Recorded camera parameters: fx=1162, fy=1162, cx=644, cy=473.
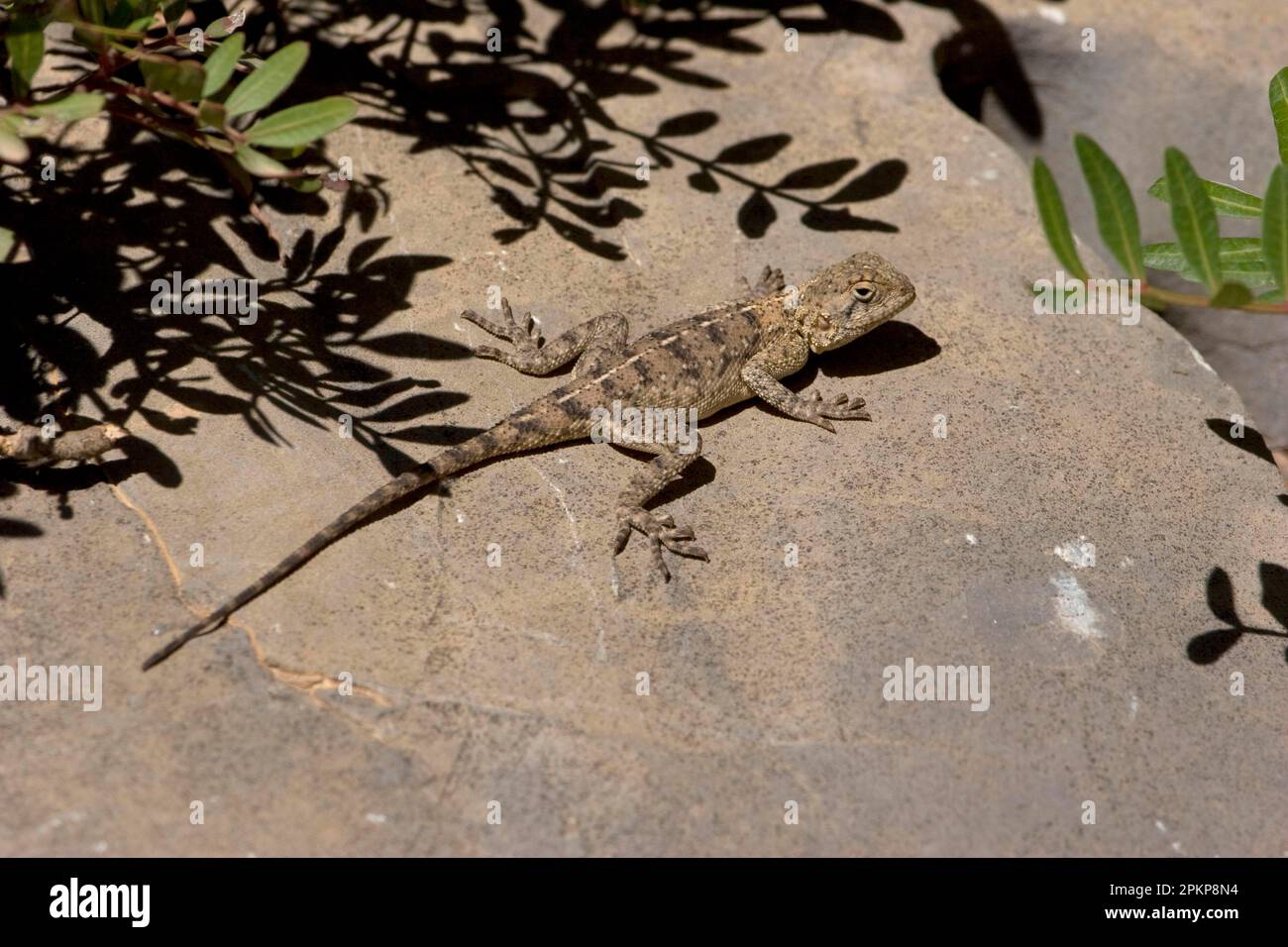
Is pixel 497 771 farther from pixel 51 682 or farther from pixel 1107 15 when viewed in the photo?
pixel 1107 15

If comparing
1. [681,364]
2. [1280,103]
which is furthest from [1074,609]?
[1280,103]

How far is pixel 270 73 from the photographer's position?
5.47m

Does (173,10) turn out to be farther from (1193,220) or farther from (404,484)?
(1193,220)

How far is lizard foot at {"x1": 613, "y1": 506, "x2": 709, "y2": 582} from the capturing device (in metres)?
5.98

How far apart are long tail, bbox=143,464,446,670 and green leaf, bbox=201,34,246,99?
2.04 metres

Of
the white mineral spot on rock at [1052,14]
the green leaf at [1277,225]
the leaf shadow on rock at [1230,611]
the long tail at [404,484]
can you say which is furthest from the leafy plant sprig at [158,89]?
the white mineral spot on rock at [1052,14]

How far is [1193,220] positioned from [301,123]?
12.8ft

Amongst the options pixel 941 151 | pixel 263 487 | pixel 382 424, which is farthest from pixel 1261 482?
pixel 263 487

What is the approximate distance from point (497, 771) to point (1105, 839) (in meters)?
2.71

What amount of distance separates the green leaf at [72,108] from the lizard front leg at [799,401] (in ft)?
12.1

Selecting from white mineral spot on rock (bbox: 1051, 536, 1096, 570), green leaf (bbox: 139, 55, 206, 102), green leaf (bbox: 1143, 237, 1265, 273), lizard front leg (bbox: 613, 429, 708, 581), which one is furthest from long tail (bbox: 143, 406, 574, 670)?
green leaf (bbox: 1143, 237, 1265, 273)

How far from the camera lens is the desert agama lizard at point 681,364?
20.3 feet

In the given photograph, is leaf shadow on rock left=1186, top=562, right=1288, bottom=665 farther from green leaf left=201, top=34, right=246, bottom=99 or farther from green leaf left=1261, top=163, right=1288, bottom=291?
green leaf left=201, top=34, right=246, bottom=99

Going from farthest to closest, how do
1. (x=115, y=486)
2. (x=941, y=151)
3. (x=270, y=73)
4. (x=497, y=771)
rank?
1. (x=941, y=151)
2. (x=115, y=486)
3. (x=270, y=73)
4. (x=497, y=771)
